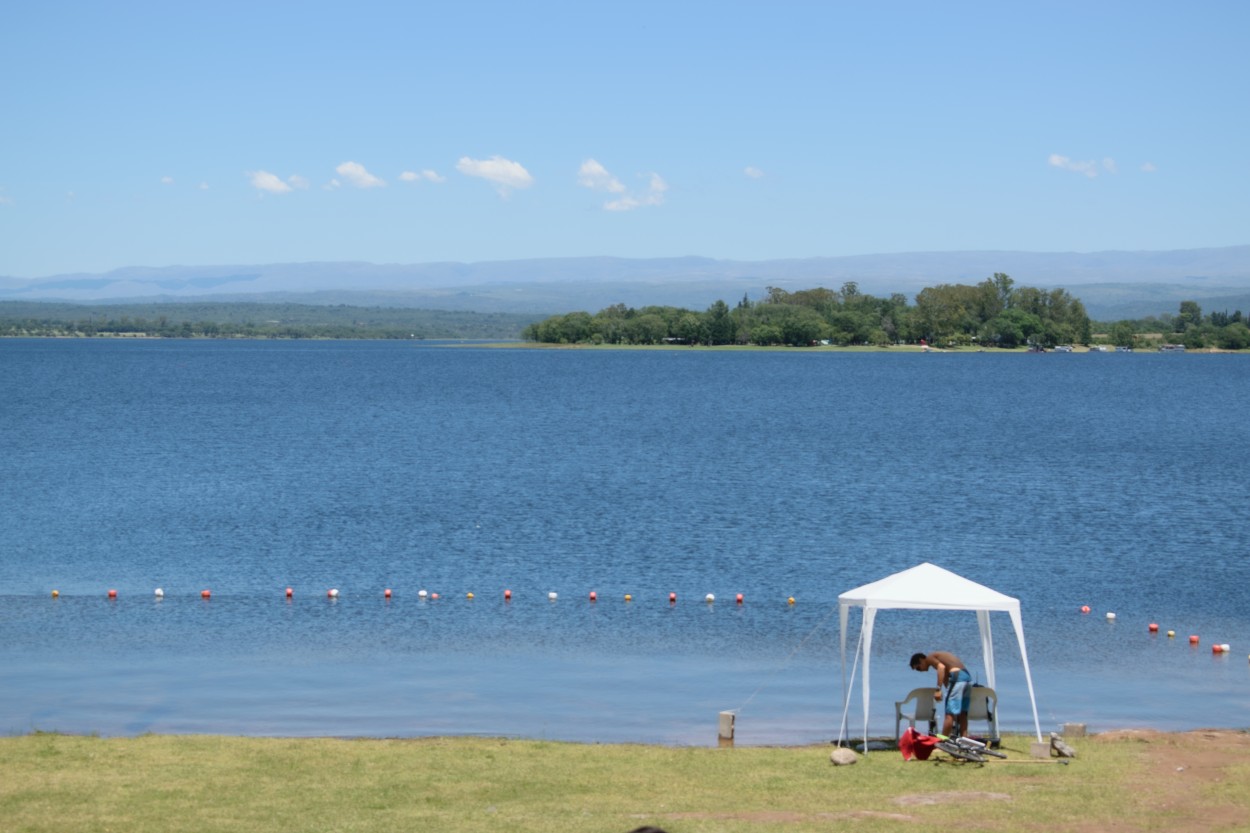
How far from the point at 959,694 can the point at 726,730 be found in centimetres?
352

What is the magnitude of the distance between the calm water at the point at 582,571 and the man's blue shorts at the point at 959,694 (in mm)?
3077

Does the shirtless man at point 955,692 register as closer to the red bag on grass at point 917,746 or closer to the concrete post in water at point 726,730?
the red bag on grass at point 917,746

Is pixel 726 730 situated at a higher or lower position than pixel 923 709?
lower

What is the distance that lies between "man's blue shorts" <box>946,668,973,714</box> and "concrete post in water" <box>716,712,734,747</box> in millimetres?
3245

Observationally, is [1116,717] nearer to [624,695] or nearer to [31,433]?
[624,695]

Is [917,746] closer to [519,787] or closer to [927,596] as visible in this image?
[927,596]

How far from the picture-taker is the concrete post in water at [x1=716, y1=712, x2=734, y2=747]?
22.2m

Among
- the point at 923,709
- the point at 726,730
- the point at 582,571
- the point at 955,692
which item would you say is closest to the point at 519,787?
the point at 726,730

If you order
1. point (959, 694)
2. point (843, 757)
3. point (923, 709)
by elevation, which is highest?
point (959, 694)

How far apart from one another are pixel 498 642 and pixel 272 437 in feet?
190

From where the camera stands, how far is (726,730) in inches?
874

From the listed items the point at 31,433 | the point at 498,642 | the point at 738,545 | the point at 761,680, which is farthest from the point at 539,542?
the point at 31,433

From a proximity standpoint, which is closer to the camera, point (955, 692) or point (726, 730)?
point (955, 692)

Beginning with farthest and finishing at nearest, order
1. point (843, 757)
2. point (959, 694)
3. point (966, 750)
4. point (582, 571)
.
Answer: point (582, 571), point (959, 694), point (966, 750), point (843, 757)
